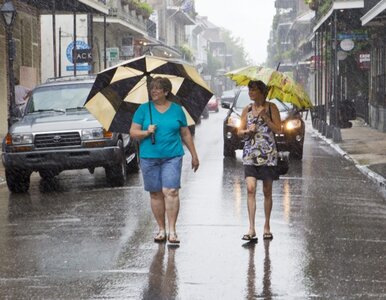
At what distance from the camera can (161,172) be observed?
30.2ft

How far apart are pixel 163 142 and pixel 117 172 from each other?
5601mm

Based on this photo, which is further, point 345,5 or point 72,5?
point 72,5

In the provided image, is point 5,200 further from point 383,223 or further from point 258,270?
point 258,270

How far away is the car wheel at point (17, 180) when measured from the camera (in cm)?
A: 1428

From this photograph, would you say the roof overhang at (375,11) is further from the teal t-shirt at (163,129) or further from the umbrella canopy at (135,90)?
the teal t-shirt at (163,129)

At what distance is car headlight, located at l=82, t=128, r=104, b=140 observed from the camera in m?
14.2

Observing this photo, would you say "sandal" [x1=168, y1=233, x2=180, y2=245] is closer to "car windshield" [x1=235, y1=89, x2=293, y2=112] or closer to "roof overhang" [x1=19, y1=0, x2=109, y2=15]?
"car windshield" [x1=235, y1=89, x2=293, y2=112]

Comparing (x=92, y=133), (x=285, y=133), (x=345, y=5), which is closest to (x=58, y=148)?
(x=92, y=133)

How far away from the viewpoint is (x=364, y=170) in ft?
57.4

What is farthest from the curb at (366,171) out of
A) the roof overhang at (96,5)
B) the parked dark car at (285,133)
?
the roof overhang at (96,5)

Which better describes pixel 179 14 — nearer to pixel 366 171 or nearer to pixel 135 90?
pixel 366 171

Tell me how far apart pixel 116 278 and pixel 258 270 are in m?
1.20

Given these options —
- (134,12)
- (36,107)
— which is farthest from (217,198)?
(134,12)

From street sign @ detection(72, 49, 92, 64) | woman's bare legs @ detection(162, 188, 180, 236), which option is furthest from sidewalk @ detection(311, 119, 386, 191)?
street sign @ detection(72, 49, 92, 64)
